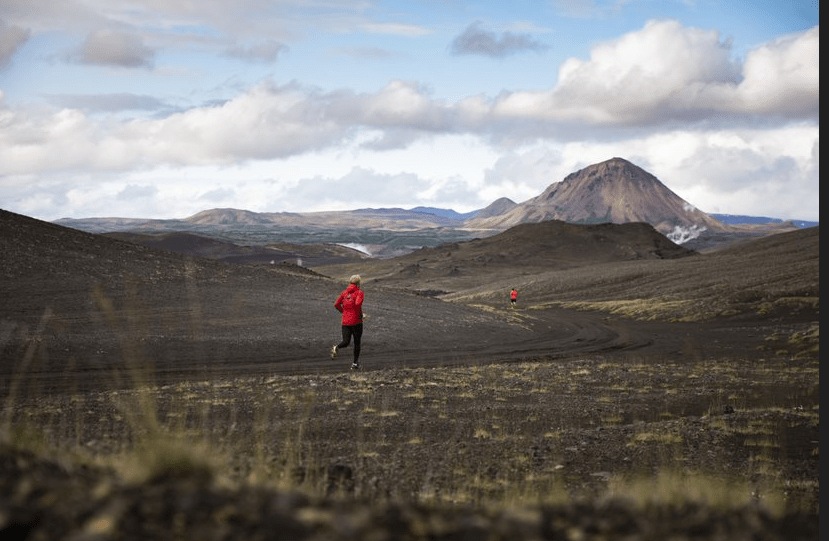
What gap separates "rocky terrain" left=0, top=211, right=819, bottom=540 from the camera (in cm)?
380

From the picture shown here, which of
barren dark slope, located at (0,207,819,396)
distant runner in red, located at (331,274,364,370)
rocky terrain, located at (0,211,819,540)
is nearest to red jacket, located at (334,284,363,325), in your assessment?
distant runner in red, located at (331,274,364,370)

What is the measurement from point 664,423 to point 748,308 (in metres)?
41.7

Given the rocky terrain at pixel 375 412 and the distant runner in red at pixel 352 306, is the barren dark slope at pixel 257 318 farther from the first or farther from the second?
the distant runner in red at pixel 352 306

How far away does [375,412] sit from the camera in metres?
13.5

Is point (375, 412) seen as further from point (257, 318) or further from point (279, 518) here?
point (257, 318)

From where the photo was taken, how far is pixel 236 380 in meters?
18.2

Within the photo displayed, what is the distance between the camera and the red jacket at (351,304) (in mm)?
18984

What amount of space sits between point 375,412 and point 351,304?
5829 millimetres

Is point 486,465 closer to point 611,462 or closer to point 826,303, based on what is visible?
point 611,462

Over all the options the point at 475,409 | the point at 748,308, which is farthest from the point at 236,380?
the point at 748,308

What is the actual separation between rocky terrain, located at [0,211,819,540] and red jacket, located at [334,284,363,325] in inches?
53.9

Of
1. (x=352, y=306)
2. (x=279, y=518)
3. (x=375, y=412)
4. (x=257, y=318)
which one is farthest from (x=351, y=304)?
(x=279, y=518)

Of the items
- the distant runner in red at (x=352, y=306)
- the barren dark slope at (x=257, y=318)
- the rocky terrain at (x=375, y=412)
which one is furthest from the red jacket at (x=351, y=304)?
the barren dark slope at (x=257, y=318)

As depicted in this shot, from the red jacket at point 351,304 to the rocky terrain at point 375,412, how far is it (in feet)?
4.49
